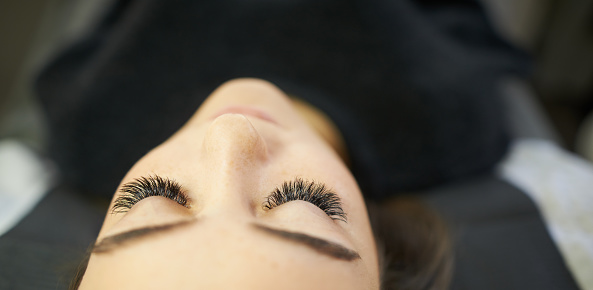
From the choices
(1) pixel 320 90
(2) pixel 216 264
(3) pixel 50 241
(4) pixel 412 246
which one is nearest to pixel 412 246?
(4) pixel 412 246

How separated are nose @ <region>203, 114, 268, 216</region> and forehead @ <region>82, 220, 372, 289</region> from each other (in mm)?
37

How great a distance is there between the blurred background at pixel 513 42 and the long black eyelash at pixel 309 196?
0.91m

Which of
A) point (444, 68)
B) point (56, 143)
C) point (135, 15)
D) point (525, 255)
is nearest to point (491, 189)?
point (525, 255)

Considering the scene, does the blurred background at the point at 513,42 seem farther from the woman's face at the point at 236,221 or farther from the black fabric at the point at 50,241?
the woman's face at the point at 236,221

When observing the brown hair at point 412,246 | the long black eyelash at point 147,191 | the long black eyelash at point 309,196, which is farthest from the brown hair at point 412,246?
the long black eyelash at point 147,191

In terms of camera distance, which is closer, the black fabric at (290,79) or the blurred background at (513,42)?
the black fabric at (290,79)

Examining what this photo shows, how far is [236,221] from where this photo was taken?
0.42 metres

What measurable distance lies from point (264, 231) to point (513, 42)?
1.09 metres

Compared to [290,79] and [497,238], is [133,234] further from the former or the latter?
[497,238]

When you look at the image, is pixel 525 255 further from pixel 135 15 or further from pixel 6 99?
pixel 6 99

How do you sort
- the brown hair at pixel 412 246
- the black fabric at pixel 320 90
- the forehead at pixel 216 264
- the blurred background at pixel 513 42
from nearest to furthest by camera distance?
the forehead at pixel 216 264
the brown hair at pixel 412 246
the black fabric at pixel 320 90
the blurred background at pixel 513 42

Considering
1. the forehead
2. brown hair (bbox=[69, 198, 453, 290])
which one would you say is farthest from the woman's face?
brown hair (bbox=[69, 198, 453, 290])

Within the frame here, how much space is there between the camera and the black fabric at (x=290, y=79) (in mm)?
878

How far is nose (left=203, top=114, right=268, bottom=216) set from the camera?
44 centimetres
